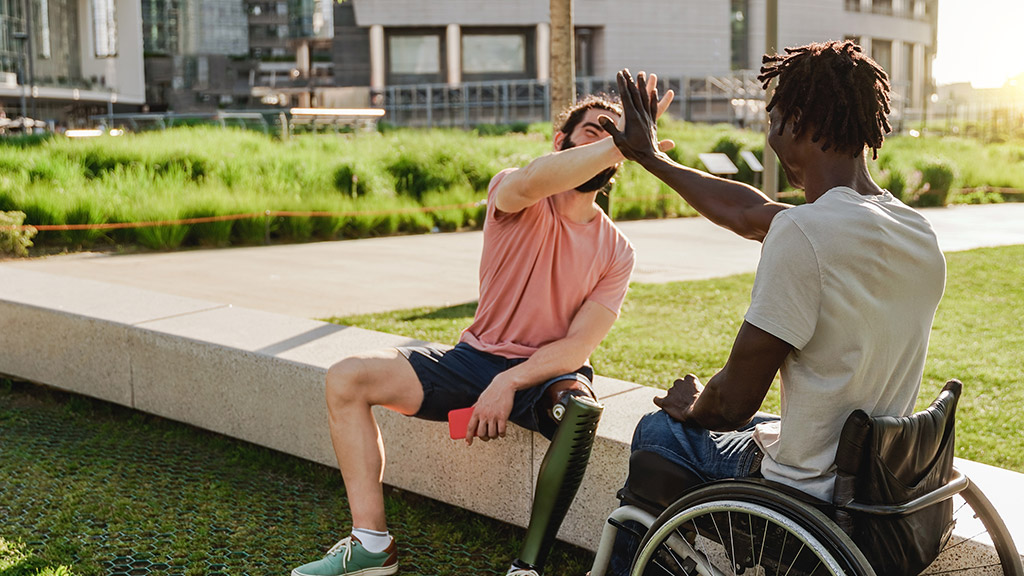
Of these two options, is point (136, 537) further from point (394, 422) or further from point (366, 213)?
point (366, 213)

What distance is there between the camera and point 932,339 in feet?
22.1

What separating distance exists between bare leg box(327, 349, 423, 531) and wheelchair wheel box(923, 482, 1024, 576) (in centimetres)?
169

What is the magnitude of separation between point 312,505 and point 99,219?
10540mm

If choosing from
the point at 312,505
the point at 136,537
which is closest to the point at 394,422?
the point at 312,505

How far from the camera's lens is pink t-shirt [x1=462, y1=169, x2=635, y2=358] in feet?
11.6

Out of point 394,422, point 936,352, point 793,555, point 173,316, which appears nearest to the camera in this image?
point 793,555

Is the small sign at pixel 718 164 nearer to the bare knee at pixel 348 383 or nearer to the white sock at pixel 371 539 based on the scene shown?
the bare knee at pixel 348 383

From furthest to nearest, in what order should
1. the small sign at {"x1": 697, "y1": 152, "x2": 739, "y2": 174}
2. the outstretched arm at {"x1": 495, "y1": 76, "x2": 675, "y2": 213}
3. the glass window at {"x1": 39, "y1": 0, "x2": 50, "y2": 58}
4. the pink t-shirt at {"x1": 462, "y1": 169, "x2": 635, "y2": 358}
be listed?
the glass window at {"x1": 39, "y1": 0, "x2": 50, "y2": 58}, the small sign at {"x1": 697, "y1": 152, "x2": 739, "y2": 174}, the pink t-shirt at {"x1": 462, "y1": 169, "x2": 635, "y2": 358}, the outstretched arm at {"x1": 495, "y1": 76, "x2": 675, "y2": 213}

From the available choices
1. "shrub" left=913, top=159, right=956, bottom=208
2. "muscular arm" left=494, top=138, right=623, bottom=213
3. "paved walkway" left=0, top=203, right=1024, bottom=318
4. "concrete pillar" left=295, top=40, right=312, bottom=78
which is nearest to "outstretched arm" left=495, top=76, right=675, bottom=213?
"muscular arm" left=494, top=138, right=623, bottom=213

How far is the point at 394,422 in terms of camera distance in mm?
4270

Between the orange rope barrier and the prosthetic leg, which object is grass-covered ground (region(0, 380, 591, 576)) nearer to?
the prosthetic leg

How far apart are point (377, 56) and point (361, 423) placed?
61662mm

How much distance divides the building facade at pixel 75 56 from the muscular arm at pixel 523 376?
66.1 metres

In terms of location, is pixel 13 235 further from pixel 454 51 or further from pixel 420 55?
pixel 420 55
